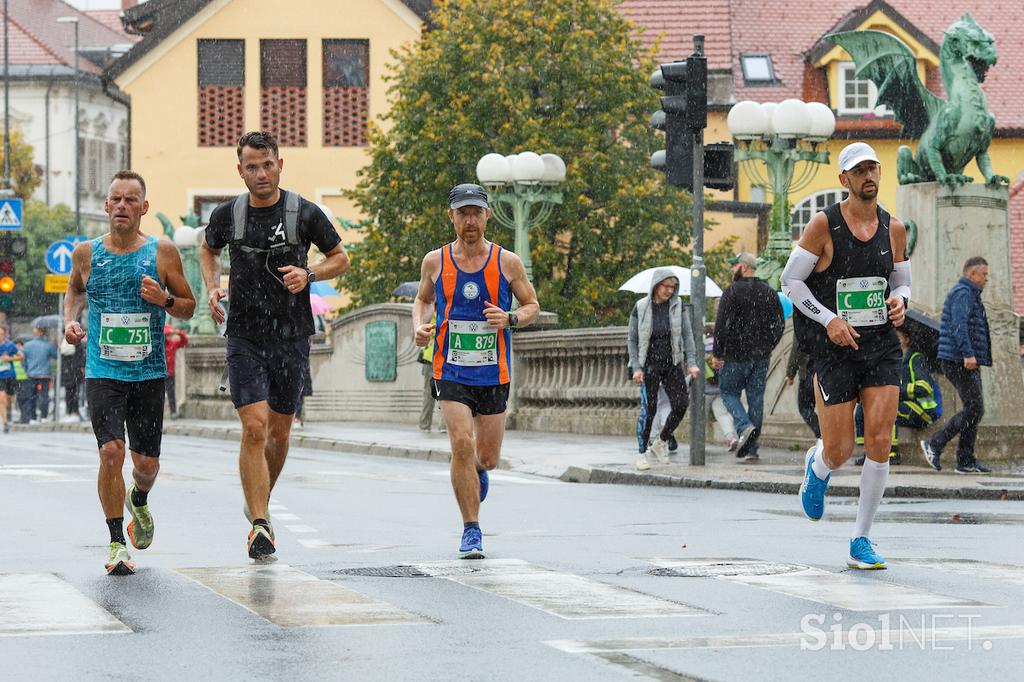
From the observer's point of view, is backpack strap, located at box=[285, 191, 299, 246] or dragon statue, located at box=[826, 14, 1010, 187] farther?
dragon statue, located at box=[826, 14, 1010, 187]

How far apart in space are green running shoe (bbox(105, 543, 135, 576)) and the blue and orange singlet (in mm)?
1873

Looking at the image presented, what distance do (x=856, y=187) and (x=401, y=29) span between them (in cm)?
4827

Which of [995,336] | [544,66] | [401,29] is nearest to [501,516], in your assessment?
[995,336]

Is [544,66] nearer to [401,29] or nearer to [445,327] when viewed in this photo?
[401,29]

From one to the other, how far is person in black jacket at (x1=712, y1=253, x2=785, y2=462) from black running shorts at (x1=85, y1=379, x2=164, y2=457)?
10104mm

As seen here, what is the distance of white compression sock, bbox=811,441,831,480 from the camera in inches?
417

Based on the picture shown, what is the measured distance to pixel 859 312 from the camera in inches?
405

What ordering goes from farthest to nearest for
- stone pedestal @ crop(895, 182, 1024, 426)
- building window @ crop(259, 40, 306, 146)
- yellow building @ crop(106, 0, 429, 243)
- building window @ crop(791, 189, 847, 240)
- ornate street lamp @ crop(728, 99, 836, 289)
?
building window @ crop(259, 40, 306, 146), yellow building @ crop(106, 0, 429, 243), building window @ crop(791, 189, 847, 240), ornate street lamp @ crop(728, 99, 836, 289), stone pedestal @ crop(895, 182, 1024, 426)

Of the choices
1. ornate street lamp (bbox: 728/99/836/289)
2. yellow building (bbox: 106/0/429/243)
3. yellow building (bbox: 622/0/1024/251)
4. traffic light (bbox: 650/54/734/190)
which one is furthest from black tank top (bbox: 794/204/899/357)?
yellow building (bbox: 106/0/429/243)

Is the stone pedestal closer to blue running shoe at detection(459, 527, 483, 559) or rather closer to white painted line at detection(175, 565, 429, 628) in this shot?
blue running shoe at detection(459, 527, 483, 559)

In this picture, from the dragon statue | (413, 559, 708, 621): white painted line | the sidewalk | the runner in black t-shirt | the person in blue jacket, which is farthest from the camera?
the dragon statue

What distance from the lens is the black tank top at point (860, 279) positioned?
10.3 meters

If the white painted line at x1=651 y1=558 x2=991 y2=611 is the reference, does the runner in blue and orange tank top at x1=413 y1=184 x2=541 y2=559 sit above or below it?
above

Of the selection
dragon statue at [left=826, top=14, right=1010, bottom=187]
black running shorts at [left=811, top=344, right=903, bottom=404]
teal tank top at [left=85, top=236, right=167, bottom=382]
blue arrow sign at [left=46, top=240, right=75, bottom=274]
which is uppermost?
dragon statue at [left=826, top=14, right=1010, bottom=187]
